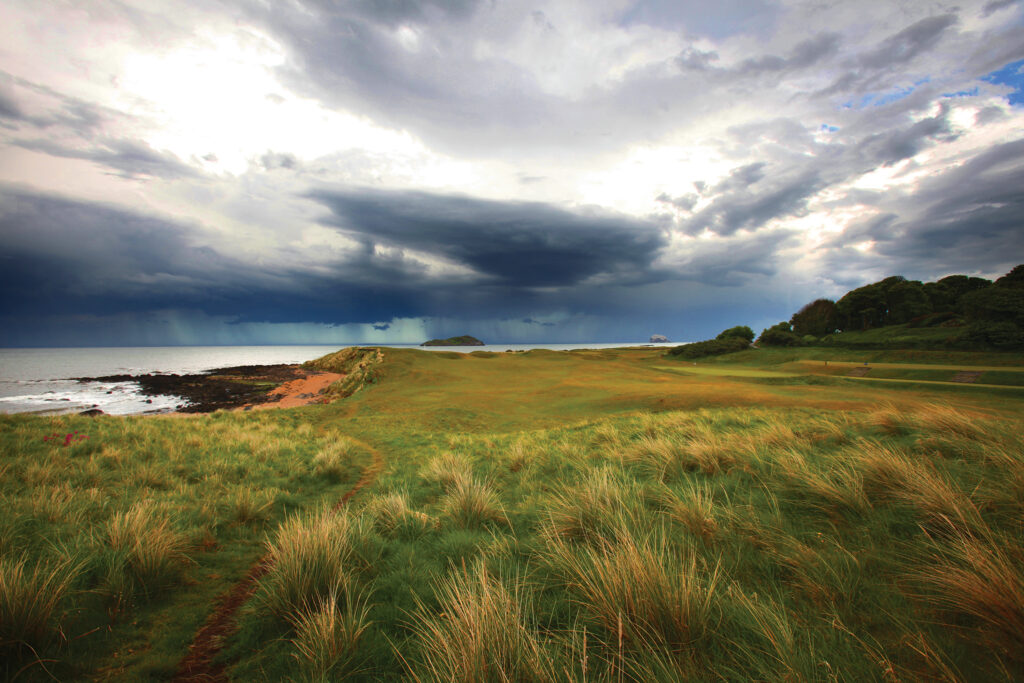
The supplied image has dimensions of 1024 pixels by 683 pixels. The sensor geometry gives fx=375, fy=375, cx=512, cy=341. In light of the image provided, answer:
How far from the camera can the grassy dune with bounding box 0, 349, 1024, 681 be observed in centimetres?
205

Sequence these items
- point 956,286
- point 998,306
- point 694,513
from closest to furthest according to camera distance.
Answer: point 694,513, point 998,306, point 956,286

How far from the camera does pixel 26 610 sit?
8.91 feet

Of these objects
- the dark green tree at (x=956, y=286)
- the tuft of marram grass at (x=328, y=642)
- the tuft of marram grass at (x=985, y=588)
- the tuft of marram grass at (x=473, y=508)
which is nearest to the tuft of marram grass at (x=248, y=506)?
the tuft of marram grass at (x=473, y=508)

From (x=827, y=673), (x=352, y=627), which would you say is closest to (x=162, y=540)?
(x=352, y=627)

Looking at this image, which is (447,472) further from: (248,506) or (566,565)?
(566,565)

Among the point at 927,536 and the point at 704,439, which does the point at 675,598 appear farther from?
the point at 704,439

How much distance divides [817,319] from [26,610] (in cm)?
7551

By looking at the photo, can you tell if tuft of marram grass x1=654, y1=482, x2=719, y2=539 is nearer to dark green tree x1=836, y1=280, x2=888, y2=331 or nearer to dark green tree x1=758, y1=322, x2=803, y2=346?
dark green tree x1=758, y1=322, x2=803, y2=346

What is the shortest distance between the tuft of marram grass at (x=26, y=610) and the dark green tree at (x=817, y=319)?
2767 inches

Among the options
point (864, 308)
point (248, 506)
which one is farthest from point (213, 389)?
point (864, 308)

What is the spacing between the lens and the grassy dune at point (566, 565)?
2.05m

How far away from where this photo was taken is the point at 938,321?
136ft

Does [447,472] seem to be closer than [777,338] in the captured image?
Yes

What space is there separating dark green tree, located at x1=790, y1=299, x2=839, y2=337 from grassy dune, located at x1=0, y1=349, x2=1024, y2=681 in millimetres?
64220
